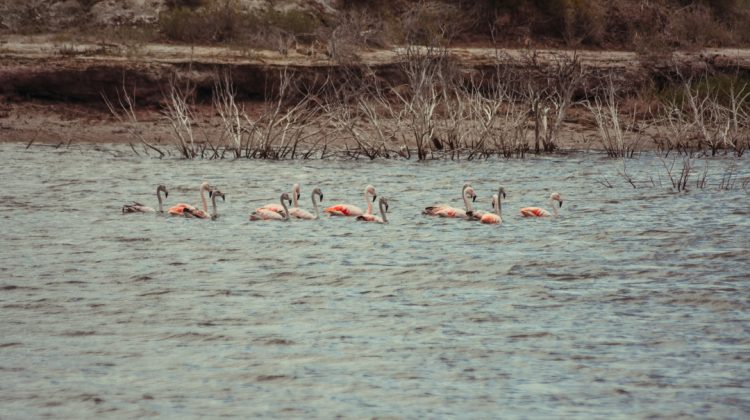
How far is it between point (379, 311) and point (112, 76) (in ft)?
62.5

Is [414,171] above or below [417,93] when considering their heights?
below

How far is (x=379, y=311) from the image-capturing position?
35.0ft

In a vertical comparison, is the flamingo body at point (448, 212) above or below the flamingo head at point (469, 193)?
below

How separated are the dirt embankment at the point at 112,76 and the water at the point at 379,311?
8.77 metres

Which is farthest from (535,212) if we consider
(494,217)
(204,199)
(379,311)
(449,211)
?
(379,311)

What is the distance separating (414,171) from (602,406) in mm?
14566

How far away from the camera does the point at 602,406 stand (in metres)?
7.95

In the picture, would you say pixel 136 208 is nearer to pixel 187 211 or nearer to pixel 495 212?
pixel 187 211

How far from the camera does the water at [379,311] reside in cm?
819

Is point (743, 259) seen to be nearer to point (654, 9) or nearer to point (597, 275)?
point (597, 275)

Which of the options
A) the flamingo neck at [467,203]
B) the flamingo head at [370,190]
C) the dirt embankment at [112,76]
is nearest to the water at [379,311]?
the flamingo head at [370,190]

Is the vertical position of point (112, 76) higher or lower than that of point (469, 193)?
higher

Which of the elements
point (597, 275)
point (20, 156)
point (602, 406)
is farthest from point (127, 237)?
point (20, 156)

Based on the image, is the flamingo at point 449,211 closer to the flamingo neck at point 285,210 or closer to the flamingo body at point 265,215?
the flamingo neck at point 285,210
